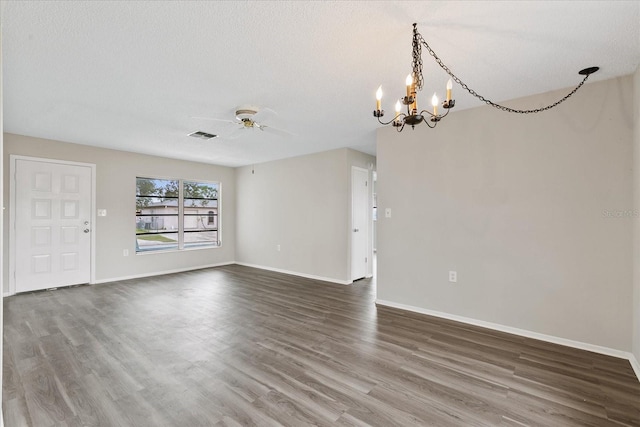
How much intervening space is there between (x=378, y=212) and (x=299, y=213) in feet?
7.19

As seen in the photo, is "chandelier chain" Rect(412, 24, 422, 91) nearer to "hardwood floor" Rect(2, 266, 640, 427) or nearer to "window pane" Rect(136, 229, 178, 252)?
"hardwood floor" Rect(2, 266, 640, 427)

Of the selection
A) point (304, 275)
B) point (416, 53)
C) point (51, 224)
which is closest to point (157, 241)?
point (51, 224)

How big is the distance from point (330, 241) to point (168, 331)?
9.94 ft

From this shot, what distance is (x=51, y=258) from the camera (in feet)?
15.7

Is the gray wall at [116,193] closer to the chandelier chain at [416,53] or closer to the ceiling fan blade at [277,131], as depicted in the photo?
the ceiling fan blade at [277,131]

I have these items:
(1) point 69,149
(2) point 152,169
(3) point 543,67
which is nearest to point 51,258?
(1) point 69,149

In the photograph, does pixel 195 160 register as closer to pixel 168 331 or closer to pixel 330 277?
pixel 330 277

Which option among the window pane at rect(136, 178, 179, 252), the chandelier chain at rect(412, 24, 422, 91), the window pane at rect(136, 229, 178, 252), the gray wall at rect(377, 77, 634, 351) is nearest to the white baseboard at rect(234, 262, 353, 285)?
the gray wall at rect(377, 77, 634, 351)

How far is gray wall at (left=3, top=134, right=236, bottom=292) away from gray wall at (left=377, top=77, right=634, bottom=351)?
180 inches

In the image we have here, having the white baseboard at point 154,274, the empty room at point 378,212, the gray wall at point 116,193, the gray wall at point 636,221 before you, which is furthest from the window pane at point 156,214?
the gray wall at point 636,221

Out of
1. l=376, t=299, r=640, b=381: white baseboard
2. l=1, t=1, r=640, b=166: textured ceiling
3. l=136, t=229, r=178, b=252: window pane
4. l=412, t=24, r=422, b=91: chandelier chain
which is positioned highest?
l=1, t=1, r=640, b=166: textured ceiling

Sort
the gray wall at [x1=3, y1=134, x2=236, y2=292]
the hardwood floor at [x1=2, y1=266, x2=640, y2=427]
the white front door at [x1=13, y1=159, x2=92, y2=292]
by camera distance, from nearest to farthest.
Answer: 1. the hardwood floor at [x1=2, y1=266, x2=640, y2=427]
2. the white front door at [x1=13, y1=159, x2=92, y2=292]
3. the gray wall at [x1=3, y1=134, x2=236, y2=292]

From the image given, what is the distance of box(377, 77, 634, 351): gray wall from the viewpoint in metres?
2.67

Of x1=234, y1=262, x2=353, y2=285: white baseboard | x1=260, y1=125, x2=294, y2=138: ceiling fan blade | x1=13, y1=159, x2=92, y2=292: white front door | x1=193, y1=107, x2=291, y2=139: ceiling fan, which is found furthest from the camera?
x1=234, y1=262, x2=353, y2=285: white baseboard
